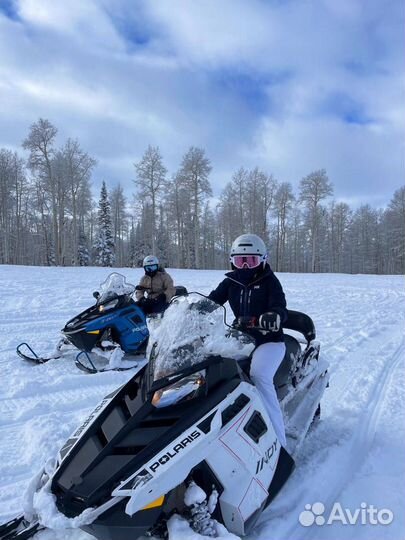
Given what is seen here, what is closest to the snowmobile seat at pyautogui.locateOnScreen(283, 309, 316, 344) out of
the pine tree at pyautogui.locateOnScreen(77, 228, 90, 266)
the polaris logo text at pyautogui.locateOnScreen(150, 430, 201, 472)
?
the polaris logo text at pyautogui.locateOnScreen(150, 430, 201, 472)

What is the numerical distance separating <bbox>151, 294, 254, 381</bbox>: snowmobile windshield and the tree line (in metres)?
29.0

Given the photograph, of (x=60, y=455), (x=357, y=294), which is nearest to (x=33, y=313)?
(x=60, y=455)

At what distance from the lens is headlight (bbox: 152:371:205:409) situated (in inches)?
82.6

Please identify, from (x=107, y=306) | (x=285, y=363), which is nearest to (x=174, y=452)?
(x=285, y=363)

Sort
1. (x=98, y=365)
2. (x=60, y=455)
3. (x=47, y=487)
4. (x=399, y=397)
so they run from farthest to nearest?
(x=98, y=365) < (x=399, y=397) < (x=60, y=455) < (x=47, y=487)

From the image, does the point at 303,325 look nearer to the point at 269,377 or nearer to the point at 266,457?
the point at 269,377

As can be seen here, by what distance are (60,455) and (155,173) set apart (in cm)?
3232

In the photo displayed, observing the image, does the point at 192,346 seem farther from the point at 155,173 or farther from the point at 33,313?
the point at 155,173

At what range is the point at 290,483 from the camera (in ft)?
9.03

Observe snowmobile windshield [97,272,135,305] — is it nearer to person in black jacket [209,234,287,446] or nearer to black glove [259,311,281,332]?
person in black jacket [209,234,287,446]

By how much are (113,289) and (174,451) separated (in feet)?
13.6

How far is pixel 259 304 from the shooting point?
129 inches

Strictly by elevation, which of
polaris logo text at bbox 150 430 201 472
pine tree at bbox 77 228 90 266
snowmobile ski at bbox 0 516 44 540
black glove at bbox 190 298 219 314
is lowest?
snowmobile ski at bbox 0 516 44 540

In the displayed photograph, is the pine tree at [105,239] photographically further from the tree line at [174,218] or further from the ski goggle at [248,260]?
the ski goggle at [248,260]
